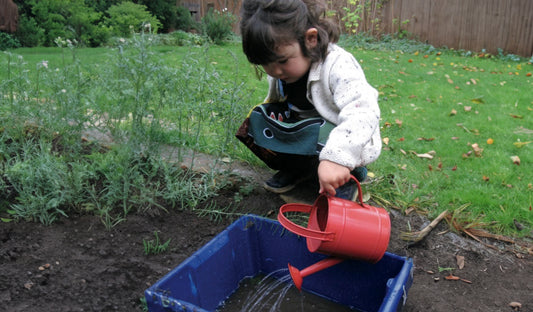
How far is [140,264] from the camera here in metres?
1.82

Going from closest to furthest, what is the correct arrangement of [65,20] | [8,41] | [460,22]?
1. [8,41]
2. [65,20]
3. [460,22]

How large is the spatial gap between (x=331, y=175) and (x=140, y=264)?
866 mm

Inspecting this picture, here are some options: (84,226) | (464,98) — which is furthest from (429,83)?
(84,226)

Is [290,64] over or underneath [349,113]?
over

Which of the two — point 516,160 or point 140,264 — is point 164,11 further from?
point 140,264

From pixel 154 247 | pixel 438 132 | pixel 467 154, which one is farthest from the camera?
pixel 438 132

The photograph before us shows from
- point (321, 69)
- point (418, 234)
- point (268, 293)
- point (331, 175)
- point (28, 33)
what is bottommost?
point (268, 293)

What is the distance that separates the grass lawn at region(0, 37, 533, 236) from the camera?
2.35 metres

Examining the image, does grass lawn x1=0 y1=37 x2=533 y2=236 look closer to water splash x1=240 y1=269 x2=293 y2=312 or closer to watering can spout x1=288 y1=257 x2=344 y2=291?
water splash x1=240 y1=269 x2=293 y2=312

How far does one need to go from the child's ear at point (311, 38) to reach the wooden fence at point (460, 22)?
786 centimetres


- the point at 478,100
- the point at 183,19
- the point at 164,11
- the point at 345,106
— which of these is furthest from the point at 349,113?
the point at 183,19

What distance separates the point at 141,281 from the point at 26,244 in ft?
1.78

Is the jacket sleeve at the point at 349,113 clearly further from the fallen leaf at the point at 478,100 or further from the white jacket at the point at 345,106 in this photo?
the fallen leaf at the point at 478,100

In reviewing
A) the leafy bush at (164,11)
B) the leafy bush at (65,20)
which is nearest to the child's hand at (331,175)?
the leafy bush at (65,20)
